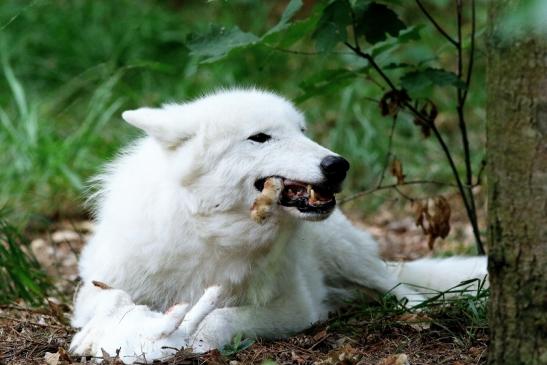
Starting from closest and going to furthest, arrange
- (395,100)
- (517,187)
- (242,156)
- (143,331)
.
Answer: (517,187) < (143,331) < (242,156) < (395,100)

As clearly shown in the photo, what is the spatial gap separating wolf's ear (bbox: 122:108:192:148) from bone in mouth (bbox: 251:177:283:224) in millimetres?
465

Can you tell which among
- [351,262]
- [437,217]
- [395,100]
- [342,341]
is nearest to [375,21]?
[395,100]

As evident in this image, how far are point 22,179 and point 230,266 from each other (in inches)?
134

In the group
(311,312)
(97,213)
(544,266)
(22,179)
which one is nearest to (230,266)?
(311,312)

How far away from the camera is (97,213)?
167 inches

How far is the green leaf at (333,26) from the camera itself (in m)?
3.78

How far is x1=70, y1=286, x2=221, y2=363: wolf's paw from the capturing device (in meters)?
3.15

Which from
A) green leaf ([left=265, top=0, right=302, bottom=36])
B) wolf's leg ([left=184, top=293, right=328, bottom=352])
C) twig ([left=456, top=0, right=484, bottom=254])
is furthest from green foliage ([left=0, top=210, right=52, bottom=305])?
twig ([left=456, top=0, right=484, bottom=254])

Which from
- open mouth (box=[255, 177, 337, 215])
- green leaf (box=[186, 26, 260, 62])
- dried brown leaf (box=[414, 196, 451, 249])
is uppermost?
green leaf (box=[186, 26, 260, 62])

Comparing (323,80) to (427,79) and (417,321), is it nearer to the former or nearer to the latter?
(427,79)

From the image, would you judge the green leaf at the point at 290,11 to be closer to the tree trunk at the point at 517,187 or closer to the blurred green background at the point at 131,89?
the tree trunk at the point at 517,187

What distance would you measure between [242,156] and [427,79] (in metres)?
1.04

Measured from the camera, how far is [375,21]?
13.2 feet

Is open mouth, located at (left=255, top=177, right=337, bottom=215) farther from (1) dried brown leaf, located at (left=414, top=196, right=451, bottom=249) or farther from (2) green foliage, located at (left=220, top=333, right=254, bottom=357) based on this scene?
(1) dried brown leaf, located at (left=414, top=196, right=451, bottom=249)
